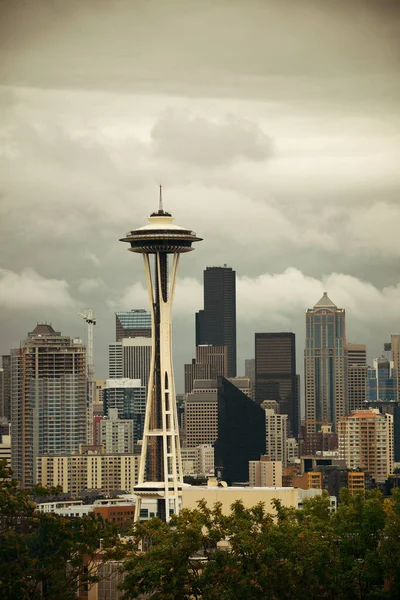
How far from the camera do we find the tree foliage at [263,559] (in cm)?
5819

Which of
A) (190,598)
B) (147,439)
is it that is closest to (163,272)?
(147,439)

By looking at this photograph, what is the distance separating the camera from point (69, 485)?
179500mm

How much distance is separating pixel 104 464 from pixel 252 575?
12668 cm

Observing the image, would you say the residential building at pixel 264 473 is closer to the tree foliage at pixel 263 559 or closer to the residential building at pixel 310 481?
Result: the residential building at pixel 310 481

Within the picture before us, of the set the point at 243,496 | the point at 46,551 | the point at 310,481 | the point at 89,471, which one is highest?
the point at 89,471

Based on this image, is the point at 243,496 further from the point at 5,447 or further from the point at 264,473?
the point at 5,447

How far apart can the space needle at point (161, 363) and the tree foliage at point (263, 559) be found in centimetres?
5968

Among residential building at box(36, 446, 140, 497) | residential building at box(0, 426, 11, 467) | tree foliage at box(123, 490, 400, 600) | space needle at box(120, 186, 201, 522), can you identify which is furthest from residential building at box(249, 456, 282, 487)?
tree foliage at box(123, 490, 400, 600)

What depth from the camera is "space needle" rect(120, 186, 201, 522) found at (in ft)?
408

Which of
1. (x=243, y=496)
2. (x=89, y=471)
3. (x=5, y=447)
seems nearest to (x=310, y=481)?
(x=89, y=471)

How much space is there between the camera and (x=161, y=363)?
411ft

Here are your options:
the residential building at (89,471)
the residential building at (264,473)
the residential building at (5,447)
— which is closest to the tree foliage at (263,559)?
the residential building at (89,471)

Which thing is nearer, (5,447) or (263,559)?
(263,559)

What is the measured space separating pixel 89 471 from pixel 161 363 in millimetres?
59401
